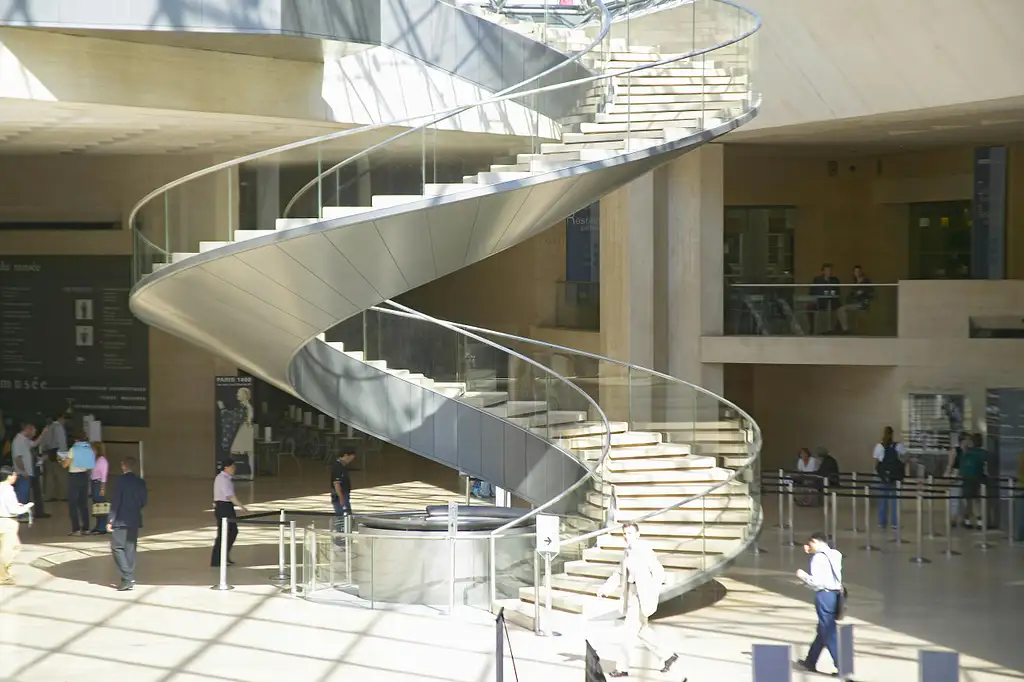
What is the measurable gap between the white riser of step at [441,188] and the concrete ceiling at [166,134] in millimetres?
348

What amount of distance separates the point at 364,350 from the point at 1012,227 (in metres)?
11.2

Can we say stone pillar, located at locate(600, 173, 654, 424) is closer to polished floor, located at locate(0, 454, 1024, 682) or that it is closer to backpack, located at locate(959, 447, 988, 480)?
backpack, located at locate(959, 447, 988, 480)

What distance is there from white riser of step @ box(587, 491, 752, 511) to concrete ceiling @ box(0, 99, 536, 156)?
10.3 feet

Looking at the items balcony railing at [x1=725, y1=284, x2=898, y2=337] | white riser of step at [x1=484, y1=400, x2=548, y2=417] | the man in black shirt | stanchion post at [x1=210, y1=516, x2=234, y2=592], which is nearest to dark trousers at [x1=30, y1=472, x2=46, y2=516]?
the man in black shirt

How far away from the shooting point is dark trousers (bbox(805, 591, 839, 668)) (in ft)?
30.7

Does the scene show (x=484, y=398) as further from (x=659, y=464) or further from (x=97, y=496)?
(x=97, y=496)

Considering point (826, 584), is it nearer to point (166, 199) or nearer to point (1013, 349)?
point (166, 199)

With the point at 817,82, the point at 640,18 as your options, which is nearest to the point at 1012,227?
the point at 817,82

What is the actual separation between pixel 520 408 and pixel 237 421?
7152 mm

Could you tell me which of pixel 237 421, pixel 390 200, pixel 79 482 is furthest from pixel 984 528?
pixel 237 421

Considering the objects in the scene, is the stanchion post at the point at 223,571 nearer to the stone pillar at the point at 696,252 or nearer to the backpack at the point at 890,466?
the backpack at the point at 890,466

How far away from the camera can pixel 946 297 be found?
61.5 ft

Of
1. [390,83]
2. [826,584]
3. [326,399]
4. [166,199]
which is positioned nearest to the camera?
[826,584]

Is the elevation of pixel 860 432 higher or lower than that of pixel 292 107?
lower
